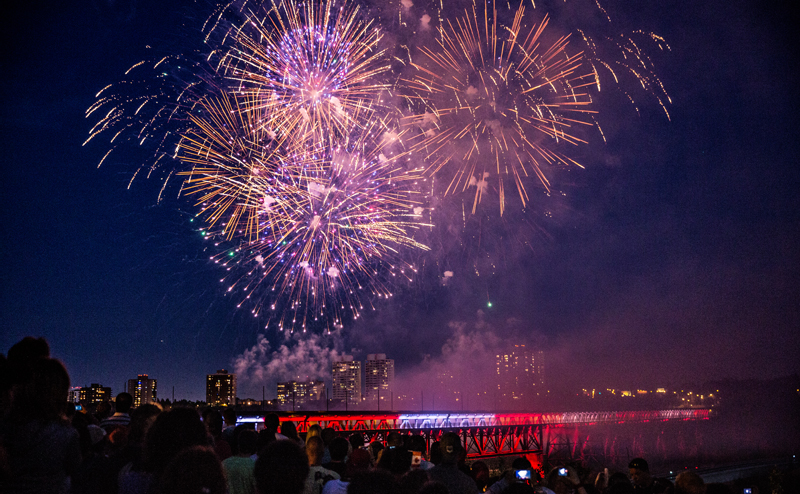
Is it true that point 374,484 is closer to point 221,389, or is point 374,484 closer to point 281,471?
point 281,471

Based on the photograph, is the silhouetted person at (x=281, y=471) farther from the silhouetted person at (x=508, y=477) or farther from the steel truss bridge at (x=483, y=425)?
the steel truss bridge at (x=483, y=425)

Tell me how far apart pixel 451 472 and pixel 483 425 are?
71424 mm

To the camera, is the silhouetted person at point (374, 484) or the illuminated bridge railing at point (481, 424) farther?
the illuminated bridge railing at point (481, 424)

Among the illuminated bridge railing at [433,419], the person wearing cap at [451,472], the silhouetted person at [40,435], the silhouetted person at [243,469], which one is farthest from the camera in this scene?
the illuminated bridge railing at [433,419]

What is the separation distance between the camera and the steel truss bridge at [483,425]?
54894 mm

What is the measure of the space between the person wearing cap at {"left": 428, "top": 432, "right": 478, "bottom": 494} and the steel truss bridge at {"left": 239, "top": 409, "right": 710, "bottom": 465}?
3159cm

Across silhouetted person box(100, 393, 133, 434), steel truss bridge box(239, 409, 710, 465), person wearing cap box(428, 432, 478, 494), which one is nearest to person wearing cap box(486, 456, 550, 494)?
person wearing cap box(428, 432, 478, 494)

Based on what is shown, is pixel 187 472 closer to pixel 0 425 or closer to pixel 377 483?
pixel 377 483

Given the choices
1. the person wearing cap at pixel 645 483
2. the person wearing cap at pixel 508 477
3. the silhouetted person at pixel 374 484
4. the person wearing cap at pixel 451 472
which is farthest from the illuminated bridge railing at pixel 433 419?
the silhouetted person at pixel 374 484

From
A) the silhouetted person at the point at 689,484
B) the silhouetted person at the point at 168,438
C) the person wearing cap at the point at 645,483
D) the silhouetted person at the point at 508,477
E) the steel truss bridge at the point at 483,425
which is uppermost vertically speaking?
the silhouetted person at the point at 168,438

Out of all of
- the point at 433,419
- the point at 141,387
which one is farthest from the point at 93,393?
the point at 433,419

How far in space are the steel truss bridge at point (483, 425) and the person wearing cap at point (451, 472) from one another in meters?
31.6

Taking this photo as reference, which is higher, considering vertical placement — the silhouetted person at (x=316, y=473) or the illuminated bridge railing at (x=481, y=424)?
the silhouetted person at (x=316, y=473)

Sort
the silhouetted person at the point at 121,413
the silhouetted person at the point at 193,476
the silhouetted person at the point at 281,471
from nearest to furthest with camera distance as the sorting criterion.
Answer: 1. the silhouetted person at the point at 193,476
2. the silhouetted person at the point at 281,471
3. the silhouetted person at the point at 121,413
